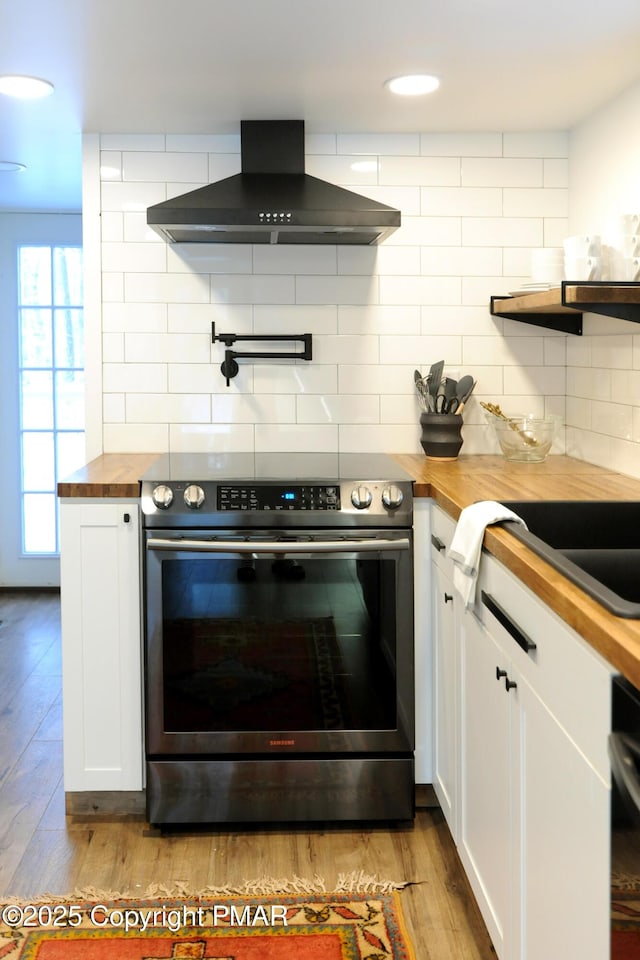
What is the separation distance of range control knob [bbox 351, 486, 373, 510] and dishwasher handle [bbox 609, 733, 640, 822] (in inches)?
63.1

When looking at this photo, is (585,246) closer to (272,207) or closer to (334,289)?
(272,207)

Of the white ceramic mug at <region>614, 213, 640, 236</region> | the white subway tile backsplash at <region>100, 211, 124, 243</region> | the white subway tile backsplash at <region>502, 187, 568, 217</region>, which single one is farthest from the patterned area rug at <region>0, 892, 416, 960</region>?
the white subway tile backsplash at <region>502, 187, 568, 217</region>

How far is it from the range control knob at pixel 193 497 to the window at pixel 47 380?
3106 millimetres

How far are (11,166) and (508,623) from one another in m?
3.29

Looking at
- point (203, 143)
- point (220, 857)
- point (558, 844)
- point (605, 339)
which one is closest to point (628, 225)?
point (605, 339)

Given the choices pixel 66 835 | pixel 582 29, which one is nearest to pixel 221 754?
pixel 66 835

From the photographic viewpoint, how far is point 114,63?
286 centimetres

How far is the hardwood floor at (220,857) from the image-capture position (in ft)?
8.32

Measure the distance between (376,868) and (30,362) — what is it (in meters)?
3.97

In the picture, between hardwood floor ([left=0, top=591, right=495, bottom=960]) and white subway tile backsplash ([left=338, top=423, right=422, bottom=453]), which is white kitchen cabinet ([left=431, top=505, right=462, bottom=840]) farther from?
white subway tile backsplash ([left=338, top=423, right=422, bottom=453])

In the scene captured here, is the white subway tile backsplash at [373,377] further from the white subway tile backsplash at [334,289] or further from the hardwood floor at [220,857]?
the hardwood floor at [220,857]

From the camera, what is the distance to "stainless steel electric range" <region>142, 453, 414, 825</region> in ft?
9.58

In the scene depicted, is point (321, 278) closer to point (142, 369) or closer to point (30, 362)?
point (142, 369)

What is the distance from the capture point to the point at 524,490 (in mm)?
2855
